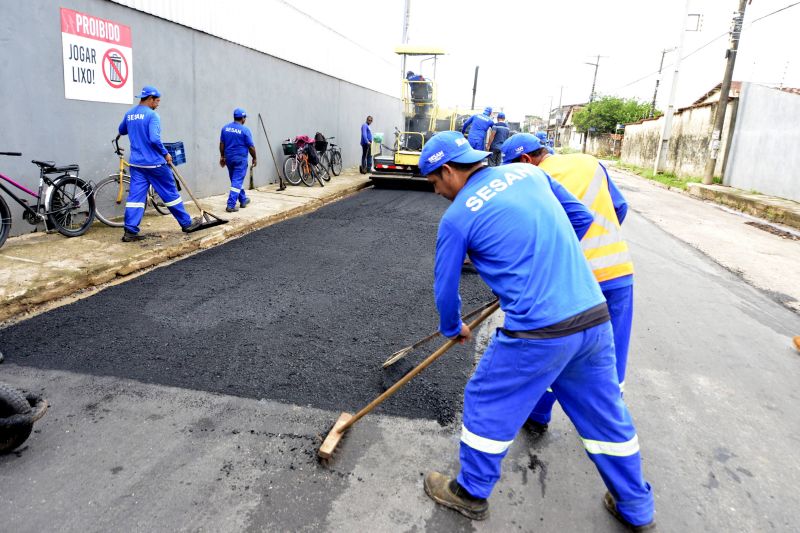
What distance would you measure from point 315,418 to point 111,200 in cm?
581

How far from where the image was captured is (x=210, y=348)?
3.79m

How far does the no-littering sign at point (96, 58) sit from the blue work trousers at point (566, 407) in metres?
6.87

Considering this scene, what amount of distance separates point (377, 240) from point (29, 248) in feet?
13.6

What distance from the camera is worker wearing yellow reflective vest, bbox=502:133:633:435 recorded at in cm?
269

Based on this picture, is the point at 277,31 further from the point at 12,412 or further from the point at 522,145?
the point at 12,412

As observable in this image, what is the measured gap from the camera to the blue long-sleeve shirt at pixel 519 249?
6.59 feet

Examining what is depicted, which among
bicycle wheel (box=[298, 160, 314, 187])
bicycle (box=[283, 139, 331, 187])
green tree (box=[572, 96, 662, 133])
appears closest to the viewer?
bicycle (box=[283, 139, 331, 187])

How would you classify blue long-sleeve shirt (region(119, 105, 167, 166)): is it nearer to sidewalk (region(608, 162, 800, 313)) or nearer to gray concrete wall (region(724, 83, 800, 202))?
sidewalk (region(608, 162, 800, 313))

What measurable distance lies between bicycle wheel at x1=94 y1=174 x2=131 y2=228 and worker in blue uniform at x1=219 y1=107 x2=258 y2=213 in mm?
1740

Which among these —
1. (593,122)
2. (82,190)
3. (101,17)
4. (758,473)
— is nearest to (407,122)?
(101,17)

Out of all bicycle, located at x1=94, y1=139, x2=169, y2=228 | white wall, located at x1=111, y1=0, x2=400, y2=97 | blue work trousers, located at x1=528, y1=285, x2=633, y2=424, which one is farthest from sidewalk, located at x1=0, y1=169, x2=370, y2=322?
blue work trousers, located at x1=528, y1=285, x2=633, y2=424

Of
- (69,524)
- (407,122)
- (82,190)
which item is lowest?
(69,524)

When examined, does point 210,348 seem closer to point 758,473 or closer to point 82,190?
point 758,473

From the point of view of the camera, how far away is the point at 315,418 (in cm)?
295
